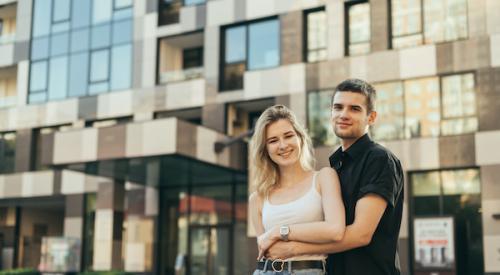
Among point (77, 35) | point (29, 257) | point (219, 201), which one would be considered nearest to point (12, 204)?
point (29, 257)

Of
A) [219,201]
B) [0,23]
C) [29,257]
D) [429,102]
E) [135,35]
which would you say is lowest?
[29,257]

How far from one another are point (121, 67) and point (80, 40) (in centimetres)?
319

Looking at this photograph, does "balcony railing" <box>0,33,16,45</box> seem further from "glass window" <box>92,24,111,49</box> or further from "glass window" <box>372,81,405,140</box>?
"glass window" <box>372,81,405,140</box>

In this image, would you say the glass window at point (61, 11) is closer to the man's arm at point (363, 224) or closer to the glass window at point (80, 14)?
the glass window at point (80, 14)

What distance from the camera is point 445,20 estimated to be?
24984 mm

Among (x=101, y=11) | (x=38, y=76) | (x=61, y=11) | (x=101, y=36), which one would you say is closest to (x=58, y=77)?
(x=38, y=76)

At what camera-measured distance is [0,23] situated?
40.0 meters

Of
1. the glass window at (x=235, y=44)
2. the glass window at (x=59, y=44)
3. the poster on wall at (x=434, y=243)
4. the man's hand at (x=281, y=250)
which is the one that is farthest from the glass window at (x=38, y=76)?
the man's hand at (x=281, y=250)

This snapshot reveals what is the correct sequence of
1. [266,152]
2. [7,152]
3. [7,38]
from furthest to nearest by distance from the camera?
1. [7,38]
2. [7,152]
3. [266,152]

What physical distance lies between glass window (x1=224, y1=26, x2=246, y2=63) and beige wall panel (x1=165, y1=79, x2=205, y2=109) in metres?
1.60

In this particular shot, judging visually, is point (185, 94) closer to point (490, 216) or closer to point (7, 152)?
point (7, 152)

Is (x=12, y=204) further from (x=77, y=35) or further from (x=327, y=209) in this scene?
(x=327, y=209)

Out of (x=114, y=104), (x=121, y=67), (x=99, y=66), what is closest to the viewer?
(x=114, y=104)

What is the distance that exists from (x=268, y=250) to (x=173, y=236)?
1084 inches
